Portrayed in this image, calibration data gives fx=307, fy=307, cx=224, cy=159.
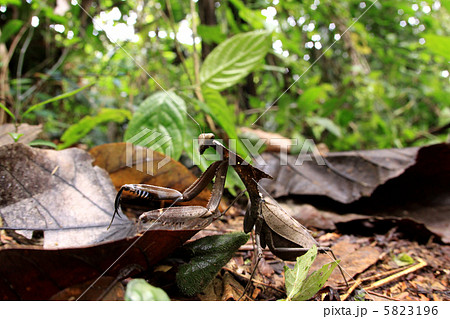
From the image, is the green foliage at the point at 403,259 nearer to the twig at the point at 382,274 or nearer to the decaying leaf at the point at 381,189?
the twig at the point at 382,274

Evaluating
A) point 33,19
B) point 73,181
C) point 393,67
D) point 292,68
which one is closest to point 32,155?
point 73,181

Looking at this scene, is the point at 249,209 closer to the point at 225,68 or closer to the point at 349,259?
the point at 349,259

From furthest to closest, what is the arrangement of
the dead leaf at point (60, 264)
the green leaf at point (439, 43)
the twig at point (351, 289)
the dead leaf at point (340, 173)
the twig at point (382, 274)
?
the green leaf at point (439, 43) < the dead leaf at point (340, 173) < the twig at point (382, 274) < the twig at point (351, 289) < the dead leaf at point (60, 264)

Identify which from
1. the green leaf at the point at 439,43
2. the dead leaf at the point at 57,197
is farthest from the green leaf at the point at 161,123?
the green leaf at the point at 439,43

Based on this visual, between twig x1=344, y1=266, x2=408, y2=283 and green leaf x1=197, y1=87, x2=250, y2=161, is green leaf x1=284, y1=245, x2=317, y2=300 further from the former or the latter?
green leaf x1=197, y1=87, x2=250, y2=161

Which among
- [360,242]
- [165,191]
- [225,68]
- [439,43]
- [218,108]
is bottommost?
[360,242]

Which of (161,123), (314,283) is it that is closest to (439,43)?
(161,123)

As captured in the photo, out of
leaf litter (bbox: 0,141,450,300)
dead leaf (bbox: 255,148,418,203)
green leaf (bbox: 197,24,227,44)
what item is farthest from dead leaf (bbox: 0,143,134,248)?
green leaf (bbox: 197,24,227,44)
